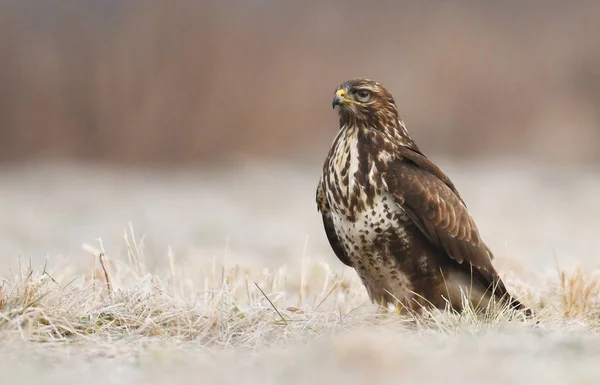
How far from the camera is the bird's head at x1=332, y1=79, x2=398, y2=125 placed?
19.2 feet

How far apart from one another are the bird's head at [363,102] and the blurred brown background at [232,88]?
32.8 ft

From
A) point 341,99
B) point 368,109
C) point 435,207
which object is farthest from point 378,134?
point 435,207

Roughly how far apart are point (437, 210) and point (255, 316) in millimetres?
1071

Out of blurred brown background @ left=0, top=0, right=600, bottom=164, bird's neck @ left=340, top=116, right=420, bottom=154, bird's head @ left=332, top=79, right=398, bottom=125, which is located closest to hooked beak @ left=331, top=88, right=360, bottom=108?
bird's head @ left=332, top=79, right=398, bottom=125

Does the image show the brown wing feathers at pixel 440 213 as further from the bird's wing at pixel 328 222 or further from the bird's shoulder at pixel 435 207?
the bird's wing at pixel 328 222

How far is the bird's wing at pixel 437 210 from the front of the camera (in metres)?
5.51

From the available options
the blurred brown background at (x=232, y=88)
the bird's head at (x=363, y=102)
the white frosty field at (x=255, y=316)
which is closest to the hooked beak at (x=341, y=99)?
the bird's head at (x=363, y=102)

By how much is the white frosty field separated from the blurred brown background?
4.53m

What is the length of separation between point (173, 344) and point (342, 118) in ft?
5.73

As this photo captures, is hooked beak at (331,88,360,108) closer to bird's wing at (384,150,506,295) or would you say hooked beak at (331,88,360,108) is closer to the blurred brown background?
bird's wing at (384,150,506,295)

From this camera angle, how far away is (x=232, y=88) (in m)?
16.0

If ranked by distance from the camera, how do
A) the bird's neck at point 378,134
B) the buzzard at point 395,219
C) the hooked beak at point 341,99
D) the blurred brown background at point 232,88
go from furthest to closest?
1. the blurred brown background at point 232,88
2. the hooked beak at point 341,99
3. the bird's neck at point 378,134
4. the buzzard at point 395,219

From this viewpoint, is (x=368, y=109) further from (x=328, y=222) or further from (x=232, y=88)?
(x=232, y=88)

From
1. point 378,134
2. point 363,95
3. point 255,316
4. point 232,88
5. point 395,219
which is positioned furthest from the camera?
point 232,88
